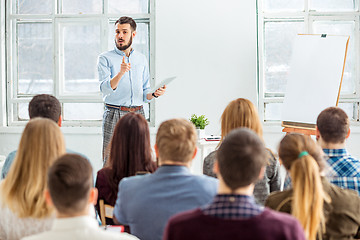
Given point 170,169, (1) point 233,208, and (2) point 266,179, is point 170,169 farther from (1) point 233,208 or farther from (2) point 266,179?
(2) point 266,179

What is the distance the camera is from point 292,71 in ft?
16.5

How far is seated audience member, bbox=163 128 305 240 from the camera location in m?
1.25

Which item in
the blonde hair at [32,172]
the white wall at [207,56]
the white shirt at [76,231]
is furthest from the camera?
the white wall at [207,56]

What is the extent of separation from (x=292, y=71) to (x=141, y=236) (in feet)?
11.4

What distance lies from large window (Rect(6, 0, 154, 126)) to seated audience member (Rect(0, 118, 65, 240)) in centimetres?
393

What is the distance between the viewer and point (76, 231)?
1.42m

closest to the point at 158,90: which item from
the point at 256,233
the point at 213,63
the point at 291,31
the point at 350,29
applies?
the point at 213,63

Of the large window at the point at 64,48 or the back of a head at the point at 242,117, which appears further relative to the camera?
the large window at the point at 64,48

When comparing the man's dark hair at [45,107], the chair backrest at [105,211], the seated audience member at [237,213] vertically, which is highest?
the man's dark hair at [45,107]

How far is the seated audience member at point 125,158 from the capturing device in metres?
2.43

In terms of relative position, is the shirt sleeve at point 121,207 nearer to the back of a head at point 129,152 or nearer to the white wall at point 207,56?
the back of a head at point 129,152

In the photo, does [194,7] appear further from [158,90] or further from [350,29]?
[350,29]

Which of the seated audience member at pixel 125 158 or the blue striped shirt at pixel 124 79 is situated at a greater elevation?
the blue striped shirt at pixel 124 79

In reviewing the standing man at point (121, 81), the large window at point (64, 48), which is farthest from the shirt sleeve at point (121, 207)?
the large window at point (64, 48)
